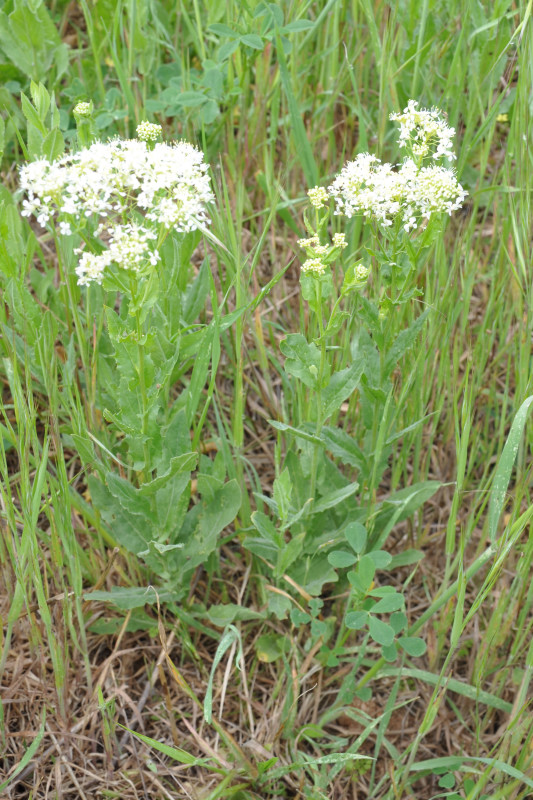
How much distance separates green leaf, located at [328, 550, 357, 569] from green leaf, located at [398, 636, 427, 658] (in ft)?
0.72

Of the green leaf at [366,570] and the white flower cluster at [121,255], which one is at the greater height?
the white flower cluster at [121,255]

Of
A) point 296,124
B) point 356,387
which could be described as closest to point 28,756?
point 356,387

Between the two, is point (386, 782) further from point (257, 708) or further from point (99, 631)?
point (99, 631)

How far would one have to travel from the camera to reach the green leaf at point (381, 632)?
177 centimetres

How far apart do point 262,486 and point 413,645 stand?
0.68 metres

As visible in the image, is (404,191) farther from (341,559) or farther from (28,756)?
(28,756)

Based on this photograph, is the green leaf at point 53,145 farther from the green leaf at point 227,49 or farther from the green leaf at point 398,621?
the green leaf at point 398,621

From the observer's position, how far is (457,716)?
1981mm

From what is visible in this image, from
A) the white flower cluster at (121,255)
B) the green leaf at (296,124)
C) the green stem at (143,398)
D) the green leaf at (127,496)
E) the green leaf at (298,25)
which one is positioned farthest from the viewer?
the green leaf at (298,25)

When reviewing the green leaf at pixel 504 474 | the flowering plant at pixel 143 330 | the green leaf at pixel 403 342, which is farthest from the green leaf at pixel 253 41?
the green leaf at pixel 504 474

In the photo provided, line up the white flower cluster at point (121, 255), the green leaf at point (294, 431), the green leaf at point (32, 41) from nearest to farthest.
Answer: the white flower cluster at point (121, 255)
the green leaf at point (294, 431)
the green leaf at point (32, 41)

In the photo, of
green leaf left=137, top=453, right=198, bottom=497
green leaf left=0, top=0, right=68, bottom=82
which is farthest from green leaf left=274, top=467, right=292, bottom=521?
green leaf left=0, top=0, right=68, bottom=82

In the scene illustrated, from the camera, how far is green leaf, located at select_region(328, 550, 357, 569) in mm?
1869

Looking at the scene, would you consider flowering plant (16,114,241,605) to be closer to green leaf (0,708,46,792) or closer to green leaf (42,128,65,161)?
green leaf (42,128,65,161)
